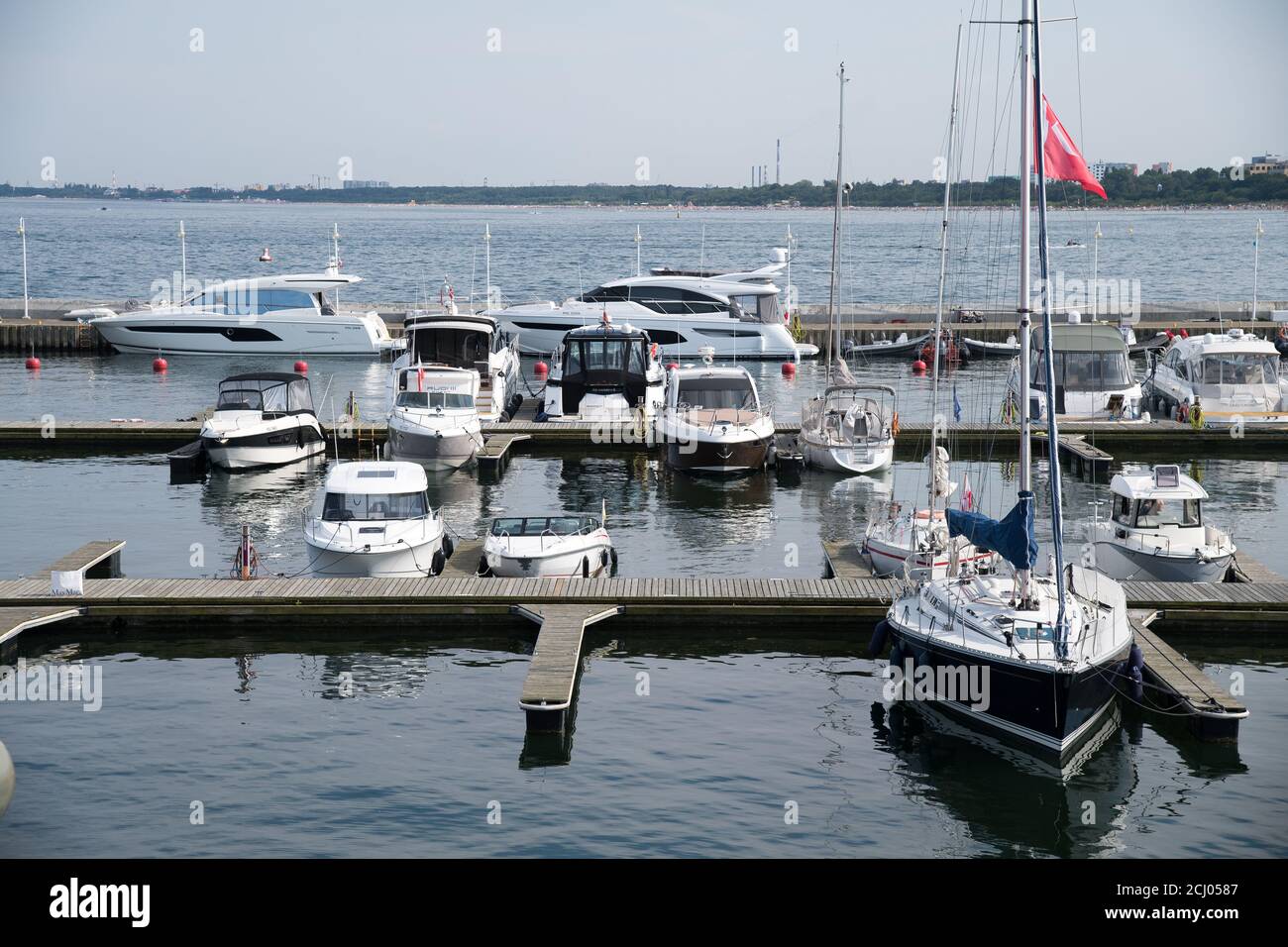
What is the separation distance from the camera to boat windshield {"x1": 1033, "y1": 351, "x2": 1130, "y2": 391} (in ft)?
143

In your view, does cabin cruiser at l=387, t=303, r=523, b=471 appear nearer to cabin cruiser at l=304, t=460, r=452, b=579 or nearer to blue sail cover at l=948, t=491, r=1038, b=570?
cabin cruiser at l=304, t=460, r=452, b=579

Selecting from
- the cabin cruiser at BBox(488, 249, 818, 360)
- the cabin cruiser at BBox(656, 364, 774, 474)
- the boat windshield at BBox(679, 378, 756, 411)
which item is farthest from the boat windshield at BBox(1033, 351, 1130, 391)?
the cabin cruiser at BBox(488, 249, 818, 360)

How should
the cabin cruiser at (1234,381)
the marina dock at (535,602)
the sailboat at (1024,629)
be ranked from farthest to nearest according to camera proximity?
the cabin cruiser at (1234,381) < the marina dock at (535,602) < the sailboat at (1024,629)

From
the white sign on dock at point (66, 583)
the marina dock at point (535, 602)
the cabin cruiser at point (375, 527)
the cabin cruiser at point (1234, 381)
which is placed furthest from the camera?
the cabin cruiser at point (1234, 381)

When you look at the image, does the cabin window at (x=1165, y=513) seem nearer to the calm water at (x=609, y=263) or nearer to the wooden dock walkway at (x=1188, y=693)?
the wooden dock walkway at (x=1188, y=693)

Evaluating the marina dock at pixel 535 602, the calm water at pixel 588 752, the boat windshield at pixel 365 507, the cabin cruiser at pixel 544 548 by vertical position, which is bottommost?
the calm water at pixel 588 752

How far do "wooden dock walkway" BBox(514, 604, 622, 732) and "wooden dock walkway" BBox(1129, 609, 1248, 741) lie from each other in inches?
329

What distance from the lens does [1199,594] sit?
25.3 m

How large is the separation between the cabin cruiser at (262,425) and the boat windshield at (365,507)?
11.7 meters

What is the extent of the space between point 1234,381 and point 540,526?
25608 millimetres

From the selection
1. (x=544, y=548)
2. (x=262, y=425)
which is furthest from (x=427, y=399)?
(x=544, y=548)

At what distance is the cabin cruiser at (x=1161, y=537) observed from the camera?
2683cm

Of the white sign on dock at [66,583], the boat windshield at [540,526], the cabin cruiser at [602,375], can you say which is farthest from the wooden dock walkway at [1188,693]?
the cabin cruiser at [602,375]
